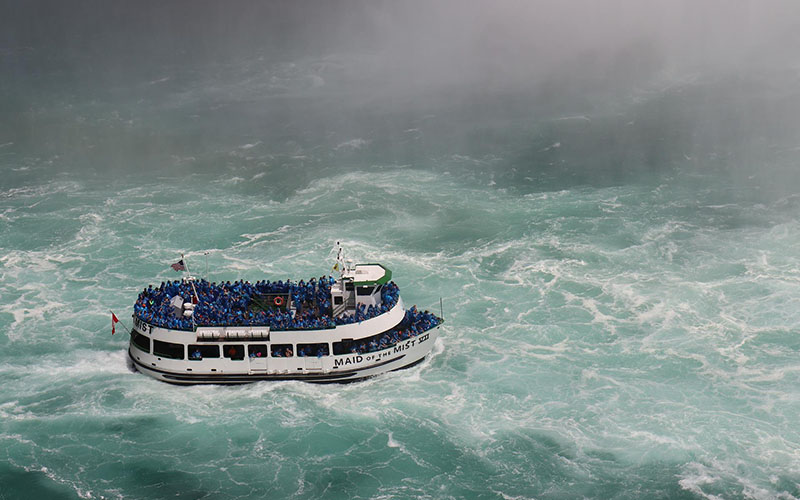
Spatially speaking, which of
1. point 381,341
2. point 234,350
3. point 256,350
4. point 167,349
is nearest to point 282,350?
point 256,350

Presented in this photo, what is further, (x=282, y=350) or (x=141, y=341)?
(x=141, y=341)

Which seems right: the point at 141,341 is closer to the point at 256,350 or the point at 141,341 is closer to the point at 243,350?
the point at 243,350

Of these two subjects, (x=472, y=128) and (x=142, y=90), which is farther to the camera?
(x=142, y=90)

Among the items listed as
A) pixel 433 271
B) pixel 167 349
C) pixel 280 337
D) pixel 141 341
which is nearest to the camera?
pixel 280 337

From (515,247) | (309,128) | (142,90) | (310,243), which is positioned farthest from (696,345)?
(142,90)

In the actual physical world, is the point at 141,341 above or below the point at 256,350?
above

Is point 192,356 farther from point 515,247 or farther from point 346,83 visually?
point 346,83

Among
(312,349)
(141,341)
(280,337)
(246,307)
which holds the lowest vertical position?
(312,349)
